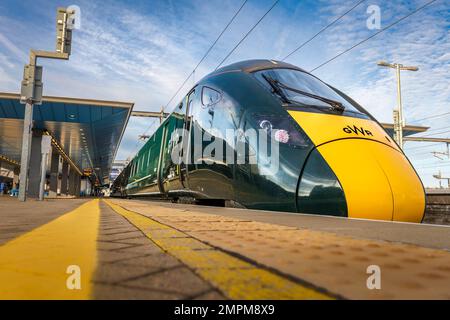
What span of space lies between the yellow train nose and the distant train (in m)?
0.01

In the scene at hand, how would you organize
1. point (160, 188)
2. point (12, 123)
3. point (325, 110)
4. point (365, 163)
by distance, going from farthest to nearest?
point (12, 123) < point (160, 188) < point (325, 110) < point (365, 163)

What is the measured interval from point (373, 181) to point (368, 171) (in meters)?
0.12

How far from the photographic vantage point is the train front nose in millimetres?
3607

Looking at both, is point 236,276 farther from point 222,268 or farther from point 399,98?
point 399,98

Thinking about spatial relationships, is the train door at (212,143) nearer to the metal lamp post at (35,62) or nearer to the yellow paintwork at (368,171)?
the yellow paintwork at (368,171)

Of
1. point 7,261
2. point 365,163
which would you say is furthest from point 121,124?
point 7,261

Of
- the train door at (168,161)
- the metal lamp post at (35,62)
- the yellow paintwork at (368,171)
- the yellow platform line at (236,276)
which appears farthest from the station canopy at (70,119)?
the yellow platform line at (236,276)

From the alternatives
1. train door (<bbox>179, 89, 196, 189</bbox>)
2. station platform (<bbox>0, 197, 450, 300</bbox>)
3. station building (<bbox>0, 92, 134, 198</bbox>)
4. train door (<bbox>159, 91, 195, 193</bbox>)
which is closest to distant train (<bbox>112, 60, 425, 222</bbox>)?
train door (<bbox>179, 89, 196, 189</bbox>)

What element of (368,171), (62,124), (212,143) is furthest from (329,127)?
(62,124)

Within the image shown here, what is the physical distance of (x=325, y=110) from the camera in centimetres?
459

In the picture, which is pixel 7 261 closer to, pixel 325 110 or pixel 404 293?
pixel 404 293

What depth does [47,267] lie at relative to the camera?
1193 mm

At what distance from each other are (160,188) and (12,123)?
66.8 feet

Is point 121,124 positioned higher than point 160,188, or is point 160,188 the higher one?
point 121,124
